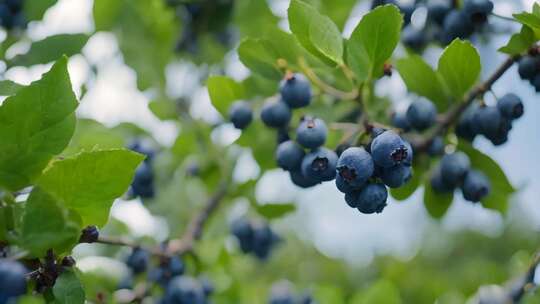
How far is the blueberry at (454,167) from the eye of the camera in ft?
6.94

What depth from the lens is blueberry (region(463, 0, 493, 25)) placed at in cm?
213

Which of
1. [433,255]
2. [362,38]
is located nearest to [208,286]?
[362,38]

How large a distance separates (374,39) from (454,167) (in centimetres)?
55

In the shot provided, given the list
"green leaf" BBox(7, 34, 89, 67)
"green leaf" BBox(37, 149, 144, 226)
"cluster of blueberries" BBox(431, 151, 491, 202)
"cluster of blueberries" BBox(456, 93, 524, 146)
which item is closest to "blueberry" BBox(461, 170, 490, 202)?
"cluster of blueberries" BBox(431, 151, 491, 202)

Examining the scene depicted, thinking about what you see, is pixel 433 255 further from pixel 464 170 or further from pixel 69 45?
pixel 69 45

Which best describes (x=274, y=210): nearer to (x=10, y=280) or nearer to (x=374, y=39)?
(x=374, y=39)

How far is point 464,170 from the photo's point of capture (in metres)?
2.12

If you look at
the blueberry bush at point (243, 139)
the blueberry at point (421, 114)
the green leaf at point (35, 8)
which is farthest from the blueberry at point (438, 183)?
Result: the green leaf at point (35, 8)

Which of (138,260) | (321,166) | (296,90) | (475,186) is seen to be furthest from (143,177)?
(475,186)

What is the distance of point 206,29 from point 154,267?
1.42 m

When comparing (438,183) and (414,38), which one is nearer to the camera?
(438,183)

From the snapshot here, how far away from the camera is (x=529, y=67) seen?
78.0 inches

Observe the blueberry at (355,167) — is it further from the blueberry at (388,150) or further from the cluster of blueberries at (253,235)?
the cluster of blueberries at (253,235)

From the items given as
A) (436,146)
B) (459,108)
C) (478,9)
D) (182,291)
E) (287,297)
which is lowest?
(287,297)
